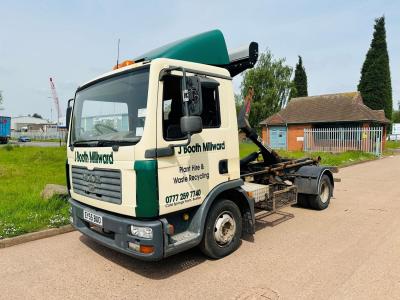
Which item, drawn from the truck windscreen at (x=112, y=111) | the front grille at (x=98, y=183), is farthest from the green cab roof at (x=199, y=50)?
the front grille at (x=98, y=183)

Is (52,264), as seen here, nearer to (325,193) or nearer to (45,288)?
(45,288)

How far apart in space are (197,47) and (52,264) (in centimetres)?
364

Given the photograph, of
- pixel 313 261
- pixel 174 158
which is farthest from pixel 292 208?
pixel 174 158

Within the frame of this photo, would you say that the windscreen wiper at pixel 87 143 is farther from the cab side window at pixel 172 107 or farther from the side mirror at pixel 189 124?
the side mirror at pixel 189 124

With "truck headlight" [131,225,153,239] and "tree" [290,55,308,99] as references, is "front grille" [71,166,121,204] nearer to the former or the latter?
"truck headlight" [131,225,153,239]

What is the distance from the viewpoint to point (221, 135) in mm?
4340

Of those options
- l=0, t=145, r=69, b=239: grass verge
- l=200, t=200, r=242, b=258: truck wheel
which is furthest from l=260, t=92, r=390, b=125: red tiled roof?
l=200, t=200, r=242, b=258: truck wheel

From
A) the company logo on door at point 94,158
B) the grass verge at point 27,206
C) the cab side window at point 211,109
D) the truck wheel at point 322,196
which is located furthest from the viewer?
the truck wheel at point 322,196

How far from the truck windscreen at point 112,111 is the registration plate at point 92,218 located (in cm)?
92

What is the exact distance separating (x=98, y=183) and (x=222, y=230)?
1.80m

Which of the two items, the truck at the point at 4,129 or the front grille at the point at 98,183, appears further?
the truck at the point at 4,129

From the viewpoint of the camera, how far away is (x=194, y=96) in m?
3.52

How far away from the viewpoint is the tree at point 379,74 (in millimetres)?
39844

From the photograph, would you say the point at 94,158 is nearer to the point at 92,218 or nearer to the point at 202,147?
the point at 92,218
